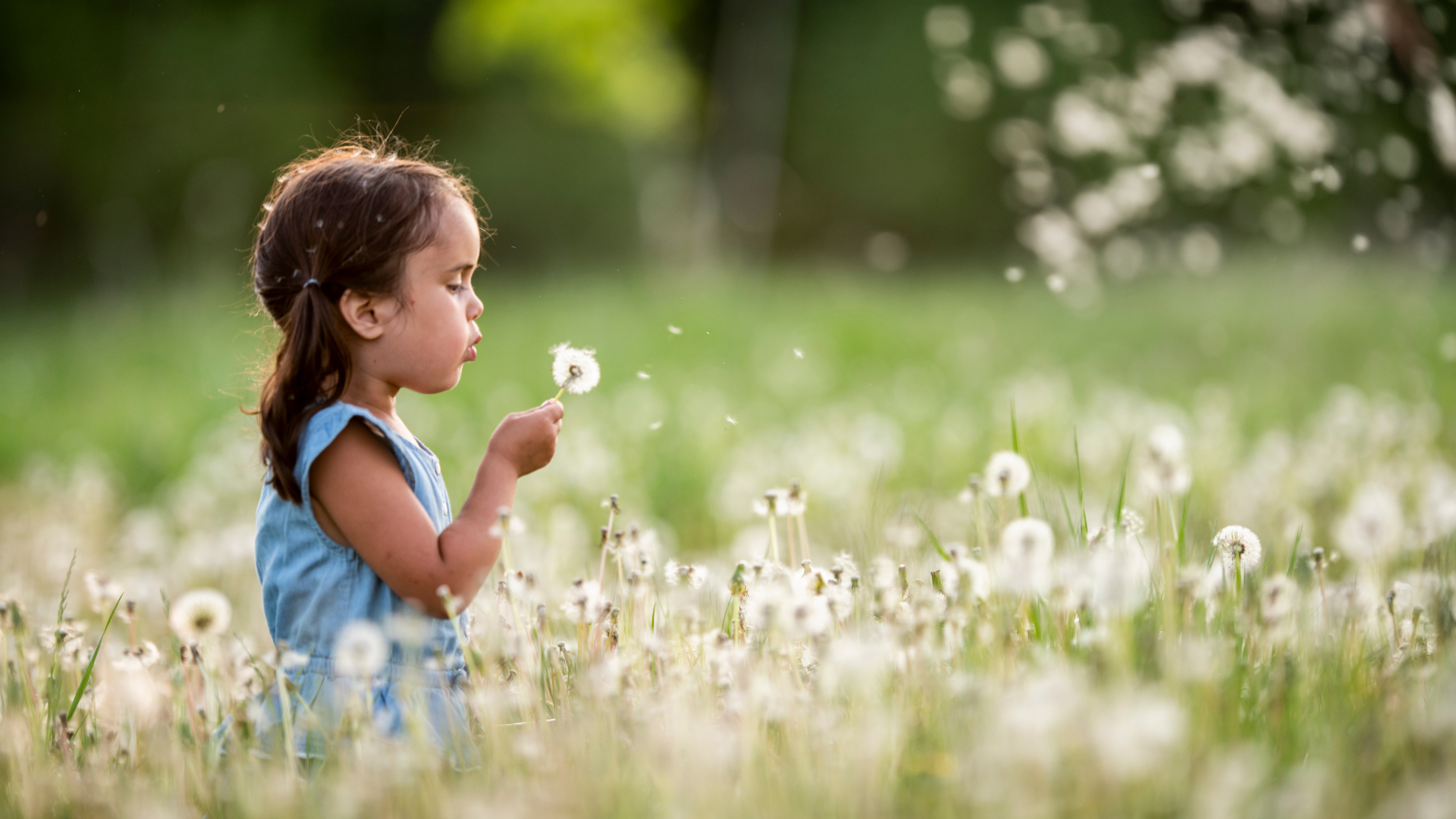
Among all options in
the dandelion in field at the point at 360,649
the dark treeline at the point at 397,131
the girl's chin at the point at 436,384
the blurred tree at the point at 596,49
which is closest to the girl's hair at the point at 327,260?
the girl's chin at the point at 436,384

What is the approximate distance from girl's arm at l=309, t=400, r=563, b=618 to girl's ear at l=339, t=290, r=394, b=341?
0.19 m

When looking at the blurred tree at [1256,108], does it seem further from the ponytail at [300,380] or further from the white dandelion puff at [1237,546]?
the ponytail at [300,380]

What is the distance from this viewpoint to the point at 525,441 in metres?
1.96

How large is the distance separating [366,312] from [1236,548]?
1547mm

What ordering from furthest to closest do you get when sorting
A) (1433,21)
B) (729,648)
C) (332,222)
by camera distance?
(1433,21)
(332,222)
(729,648)

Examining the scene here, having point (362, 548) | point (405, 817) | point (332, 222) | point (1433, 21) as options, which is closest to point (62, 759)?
point (362, 548)

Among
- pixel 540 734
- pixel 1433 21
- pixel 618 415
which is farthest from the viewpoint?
pixel 618 415

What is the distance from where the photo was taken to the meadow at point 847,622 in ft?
4.49

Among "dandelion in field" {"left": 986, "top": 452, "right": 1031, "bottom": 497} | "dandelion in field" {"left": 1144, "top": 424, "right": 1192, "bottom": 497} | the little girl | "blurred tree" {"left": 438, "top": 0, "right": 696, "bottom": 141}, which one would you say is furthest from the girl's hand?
"blurred tree" {"left": 438, "top": 0, "right": 696, "bottom": 141}

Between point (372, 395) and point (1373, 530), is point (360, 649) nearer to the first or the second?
point (372, 395)

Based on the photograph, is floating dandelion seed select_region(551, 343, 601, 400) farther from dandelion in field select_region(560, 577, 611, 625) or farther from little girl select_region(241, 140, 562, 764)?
dandelion in field select_region(560, 577, 611, 625)

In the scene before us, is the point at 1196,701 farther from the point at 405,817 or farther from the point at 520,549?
the point at 520,549

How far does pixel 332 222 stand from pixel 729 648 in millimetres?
1004

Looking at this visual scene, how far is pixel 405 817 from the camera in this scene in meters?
1.42
